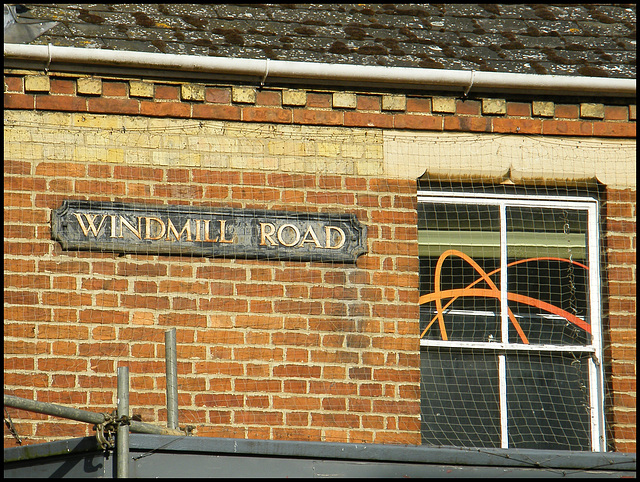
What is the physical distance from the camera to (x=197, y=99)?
6102mm

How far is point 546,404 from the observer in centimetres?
612

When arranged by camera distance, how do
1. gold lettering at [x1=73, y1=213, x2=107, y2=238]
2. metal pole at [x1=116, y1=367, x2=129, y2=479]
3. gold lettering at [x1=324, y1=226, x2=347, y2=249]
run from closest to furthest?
metal pole at [x1=116, y1=367, x2=129, y2=479] → gold lettering at [x1=73, y1=213, x2=107, y2=238] → gold lettering at [x1=324, y1=226, x2=347, y2=249]

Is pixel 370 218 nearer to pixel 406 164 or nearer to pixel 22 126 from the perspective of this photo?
pixel 406 164

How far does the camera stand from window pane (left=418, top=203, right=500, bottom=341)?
20.3ft

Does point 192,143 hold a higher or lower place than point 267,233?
higher

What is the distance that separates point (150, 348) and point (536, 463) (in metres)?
2.58

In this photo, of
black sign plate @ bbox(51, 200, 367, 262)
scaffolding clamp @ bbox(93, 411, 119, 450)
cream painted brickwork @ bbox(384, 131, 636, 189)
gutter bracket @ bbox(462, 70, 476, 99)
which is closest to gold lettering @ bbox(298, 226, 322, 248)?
black sign plate @ bbox(51, 200, 367, 262)

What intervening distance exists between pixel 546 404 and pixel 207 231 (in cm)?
266

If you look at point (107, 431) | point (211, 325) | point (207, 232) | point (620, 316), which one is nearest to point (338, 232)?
point (207, 232)

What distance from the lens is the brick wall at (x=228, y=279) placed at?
5.70 m

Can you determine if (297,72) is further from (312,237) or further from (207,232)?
(207,232)

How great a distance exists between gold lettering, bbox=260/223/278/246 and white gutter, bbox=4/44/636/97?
1031 millimetres

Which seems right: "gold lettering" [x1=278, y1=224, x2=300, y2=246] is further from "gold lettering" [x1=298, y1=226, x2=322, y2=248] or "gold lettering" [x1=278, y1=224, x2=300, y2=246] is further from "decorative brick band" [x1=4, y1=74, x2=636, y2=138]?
"decorative brick band" [x1=4, y1=74, x2=636, y2=138]

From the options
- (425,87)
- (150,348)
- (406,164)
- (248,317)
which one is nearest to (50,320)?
(150,348)
